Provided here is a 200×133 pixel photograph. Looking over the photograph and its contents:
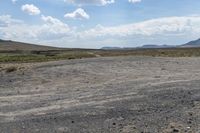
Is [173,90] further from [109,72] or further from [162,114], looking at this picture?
[109,72]

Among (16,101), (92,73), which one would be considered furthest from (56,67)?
(16,101)

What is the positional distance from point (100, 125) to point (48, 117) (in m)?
2.34

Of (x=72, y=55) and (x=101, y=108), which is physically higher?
(x=101, y=108)

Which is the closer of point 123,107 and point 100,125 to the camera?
point 100,125

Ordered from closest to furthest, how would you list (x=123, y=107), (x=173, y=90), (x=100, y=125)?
(x=100, y=125), (x=123, y=107), (x=173, y=90)

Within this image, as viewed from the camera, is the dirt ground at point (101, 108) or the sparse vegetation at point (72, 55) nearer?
the dirt ground at point (101, 108)

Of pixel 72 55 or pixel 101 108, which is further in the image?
pixel 72 55

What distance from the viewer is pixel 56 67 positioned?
106 ft

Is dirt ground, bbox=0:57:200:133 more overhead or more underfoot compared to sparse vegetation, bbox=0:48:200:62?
more overhead

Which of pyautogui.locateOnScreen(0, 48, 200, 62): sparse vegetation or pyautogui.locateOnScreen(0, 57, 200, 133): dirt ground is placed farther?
pyautogui.locateOnScreen(0, 48, 200, 62): sparse vegetation

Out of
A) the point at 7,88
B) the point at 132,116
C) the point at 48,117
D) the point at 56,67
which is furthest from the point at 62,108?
the point at 56,67

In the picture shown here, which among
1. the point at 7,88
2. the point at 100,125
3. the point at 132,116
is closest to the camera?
the point at 100,125

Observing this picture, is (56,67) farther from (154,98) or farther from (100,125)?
(100,125)

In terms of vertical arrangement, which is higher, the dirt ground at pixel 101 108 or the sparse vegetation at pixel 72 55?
the dirt ground at pixel 101 108
